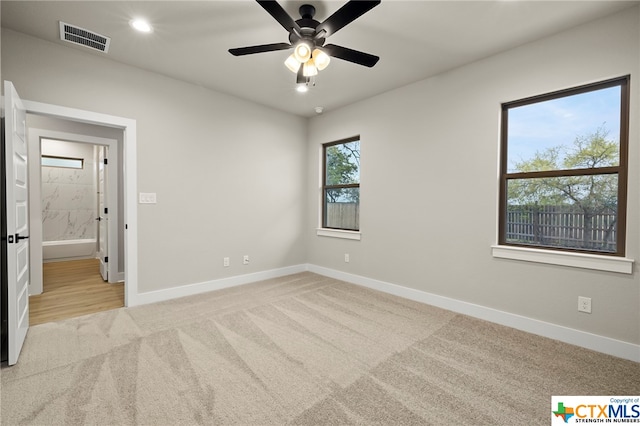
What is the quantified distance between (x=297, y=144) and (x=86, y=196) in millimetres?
5275

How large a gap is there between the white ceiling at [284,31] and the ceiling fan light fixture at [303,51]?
13.7 inches

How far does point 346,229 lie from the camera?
4625 mm

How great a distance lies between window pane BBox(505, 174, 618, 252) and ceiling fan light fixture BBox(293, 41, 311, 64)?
2389mm

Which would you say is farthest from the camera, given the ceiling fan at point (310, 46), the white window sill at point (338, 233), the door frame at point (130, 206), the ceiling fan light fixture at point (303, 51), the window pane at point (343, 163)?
the window pane at point (343, 163)

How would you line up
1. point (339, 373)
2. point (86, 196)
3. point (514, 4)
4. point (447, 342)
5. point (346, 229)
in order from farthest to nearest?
1. point (86, 196)
2. point (346, 229)
3. point (447, 342)
4. point (514, 4)
5. point (339, 373)

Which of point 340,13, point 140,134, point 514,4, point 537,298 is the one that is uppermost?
point 514,4

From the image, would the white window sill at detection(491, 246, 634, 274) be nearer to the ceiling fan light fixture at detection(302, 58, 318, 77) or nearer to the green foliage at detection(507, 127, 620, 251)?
the green foliage at detection(507, 127, 620, 251)

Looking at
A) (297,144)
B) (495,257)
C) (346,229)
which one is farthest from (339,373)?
(297,144)

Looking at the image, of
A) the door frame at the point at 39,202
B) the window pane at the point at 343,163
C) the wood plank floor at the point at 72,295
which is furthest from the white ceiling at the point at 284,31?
the wood plank floor at the point at 72,295

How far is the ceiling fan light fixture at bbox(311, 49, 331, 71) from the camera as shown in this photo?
2.21 metres

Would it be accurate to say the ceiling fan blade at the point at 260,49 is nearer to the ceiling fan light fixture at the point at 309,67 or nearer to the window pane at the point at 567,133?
the ceiling fan light fixture at the point at 309,67

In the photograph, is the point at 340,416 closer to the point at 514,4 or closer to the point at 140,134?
the point at 514,4

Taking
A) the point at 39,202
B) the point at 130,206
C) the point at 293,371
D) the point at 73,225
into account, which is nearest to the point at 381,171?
the point at 293,371

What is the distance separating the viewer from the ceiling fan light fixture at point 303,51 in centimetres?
212
